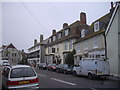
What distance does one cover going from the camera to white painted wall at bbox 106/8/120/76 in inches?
837

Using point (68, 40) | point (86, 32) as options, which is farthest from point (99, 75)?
point (68, 40)

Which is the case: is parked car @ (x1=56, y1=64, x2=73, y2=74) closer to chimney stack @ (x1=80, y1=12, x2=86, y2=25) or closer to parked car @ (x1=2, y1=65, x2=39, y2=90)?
chimney stack @ (x1=80, y1=12, x2=86, y2=25)

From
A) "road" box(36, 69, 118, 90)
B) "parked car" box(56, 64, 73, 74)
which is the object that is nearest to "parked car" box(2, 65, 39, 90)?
"road" box(36, 69, 118, 90)

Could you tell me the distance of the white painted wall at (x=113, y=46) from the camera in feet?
69.8

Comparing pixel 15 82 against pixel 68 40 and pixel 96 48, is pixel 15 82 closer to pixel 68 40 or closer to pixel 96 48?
pixel 96 48

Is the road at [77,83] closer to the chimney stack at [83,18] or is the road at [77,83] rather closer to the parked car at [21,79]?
the parked car at [21,79]

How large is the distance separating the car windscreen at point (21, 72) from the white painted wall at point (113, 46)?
48.3 ft

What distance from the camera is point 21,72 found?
28.8 ft

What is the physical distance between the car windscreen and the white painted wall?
14.7m

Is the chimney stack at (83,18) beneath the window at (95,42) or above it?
above

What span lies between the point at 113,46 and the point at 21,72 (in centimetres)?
1601

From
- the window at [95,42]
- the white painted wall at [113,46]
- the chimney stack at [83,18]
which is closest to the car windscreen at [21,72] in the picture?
the white painted wall at [113,46]

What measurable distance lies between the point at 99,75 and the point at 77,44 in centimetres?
1722

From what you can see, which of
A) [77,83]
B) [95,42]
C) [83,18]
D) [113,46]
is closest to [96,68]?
[77,83]
